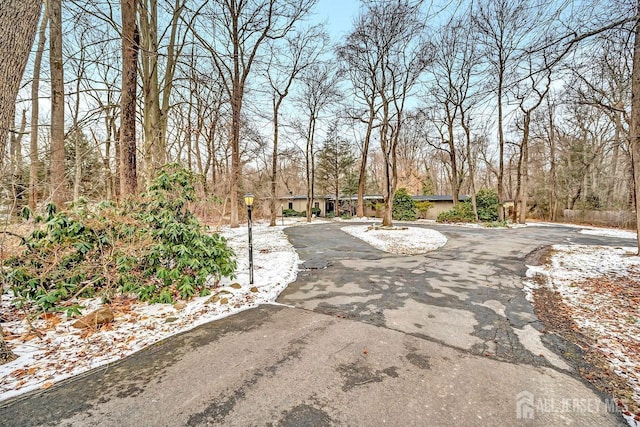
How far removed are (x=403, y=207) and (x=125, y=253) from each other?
2247cm

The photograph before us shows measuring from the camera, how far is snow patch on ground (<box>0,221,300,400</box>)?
2.54m

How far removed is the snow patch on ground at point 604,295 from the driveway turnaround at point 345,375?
0.52m

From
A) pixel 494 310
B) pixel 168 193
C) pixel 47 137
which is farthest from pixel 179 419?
pixel 47 137

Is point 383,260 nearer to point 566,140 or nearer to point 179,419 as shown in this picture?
point 179,419

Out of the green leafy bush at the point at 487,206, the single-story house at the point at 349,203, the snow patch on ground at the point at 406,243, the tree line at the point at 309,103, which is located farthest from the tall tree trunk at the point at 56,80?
the green leafy bush at the point at 487,206

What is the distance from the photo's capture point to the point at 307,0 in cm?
1138

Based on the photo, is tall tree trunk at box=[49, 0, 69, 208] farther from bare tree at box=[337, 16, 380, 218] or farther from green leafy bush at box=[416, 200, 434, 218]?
green leafy bush at box=[416, 200, 434, 218]

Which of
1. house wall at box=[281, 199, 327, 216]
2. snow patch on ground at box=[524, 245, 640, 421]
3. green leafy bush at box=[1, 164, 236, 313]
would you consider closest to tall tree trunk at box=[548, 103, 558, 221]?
snow patch on ground at box=[524, 245, 640, 421]

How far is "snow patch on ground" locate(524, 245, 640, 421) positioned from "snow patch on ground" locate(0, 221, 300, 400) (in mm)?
4339

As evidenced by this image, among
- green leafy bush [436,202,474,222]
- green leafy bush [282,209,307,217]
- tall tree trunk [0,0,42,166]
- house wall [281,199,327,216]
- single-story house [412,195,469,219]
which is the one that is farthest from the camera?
house wall [281,199,327,216]

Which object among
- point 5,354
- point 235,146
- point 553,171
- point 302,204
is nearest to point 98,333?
point 5,354

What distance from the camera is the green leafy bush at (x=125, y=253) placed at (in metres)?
3.72

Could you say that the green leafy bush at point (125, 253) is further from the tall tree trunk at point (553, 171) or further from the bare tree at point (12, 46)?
the tall tree trunk at point (553, 171)

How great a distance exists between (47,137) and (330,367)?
10.2 meters
